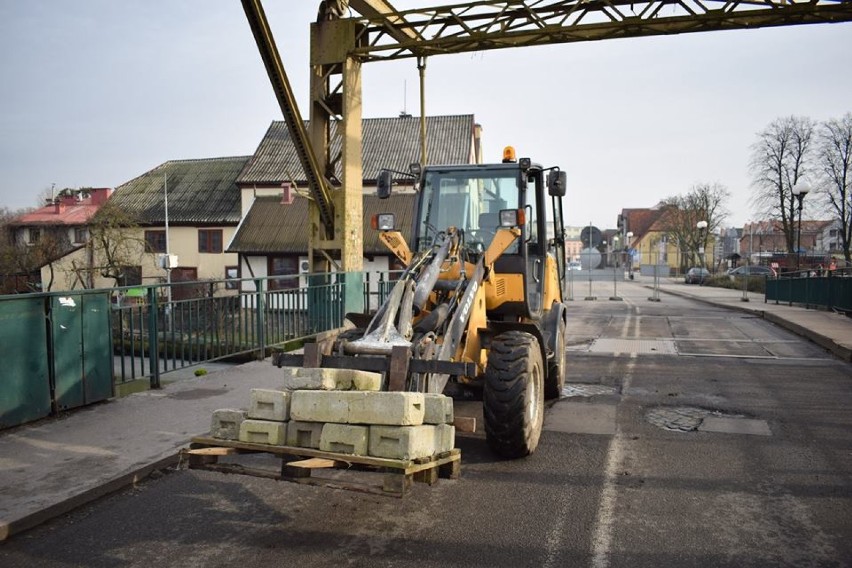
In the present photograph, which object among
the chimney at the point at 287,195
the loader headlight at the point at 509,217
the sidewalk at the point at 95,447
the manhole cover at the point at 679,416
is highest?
the chimney at the point at 287,195

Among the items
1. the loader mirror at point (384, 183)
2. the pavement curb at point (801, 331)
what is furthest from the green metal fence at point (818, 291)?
the loader mirror at point (384, 183)

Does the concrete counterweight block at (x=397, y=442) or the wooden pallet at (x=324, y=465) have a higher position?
the concrete counterweight block at (x=397, y=442)

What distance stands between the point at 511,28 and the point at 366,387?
33.5 feet

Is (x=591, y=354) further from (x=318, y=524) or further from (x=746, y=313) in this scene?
(x=746, y=313)

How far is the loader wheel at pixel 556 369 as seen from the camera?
27.4ft

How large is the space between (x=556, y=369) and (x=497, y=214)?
2.09 meters

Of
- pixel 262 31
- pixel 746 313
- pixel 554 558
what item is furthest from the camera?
pixel 746 313

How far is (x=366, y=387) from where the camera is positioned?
4.92 meters

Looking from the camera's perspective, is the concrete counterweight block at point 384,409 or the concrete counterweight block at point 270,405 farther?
the concrete counterweight block at point 270,405

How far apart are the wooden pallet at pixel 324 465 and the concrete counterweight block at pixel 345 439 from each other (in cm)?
7

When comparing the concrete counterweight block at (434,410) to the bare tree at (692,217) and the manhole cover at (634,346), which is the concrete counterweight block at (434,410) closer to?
the manhole cover at (634,346)

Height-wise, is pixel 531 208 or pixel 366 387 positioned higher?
pixel 531 208

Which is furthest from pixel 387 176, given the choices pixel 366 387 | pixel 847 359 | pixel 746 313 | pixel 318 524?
pixel 746 313

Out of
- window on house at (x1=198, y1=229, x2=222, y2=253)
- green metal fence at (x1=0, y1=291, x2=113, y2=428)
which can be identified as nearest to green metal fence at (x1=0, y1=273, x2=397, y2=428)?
green metal fence at (x1=0, y1=291, x2=113, y2=428)
